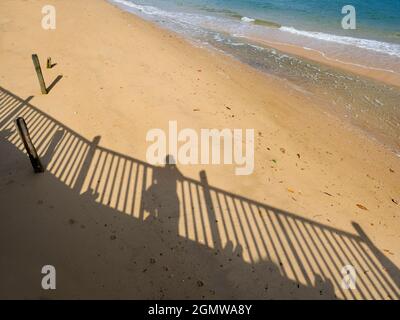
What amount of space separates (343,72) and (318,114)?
531 centimetres

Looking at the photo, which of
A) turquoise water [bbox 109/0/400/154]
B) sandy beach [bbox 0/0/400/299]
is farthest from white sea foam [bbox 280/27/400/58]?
sandy beach [bbox 0/0/400/299]

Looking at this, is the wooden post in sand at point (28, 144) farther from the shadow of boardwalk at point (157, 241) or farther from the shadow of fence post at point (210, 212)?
the shadow of fence post at point (210, 212)

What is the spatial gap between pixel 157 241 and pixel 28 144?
3.47 metres

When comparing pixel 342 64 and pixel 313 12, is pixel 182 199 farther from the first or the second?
pixel 313 12

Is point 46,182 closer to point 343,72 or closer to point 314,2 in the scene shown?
point 343,72

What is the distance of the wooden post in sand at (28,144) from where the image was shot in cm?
637

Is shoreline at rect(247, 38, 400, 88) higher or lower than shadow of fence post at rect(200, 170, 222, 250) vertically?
higher

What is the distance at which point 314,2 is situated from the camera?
30922 mm

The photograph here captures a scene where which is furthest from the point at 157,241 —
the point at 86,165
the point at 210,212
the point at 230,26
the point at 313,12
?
the point at 313,12

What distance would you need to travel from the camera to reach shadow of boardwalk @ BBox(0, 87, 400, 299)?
518cm

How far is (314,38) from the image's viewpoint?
65.5ft

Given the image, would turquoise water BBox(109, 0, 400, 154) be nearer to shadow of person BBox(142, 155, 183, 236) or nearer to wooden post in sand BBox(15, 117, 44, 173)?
shadow of person BBox(142, 155, 183, 236)

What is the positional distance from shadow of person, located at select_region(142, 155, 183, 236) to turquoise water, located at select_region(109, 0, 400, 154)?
7076 millimetres

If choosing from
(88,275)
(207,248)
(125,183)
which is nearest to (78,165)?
(125,183)
